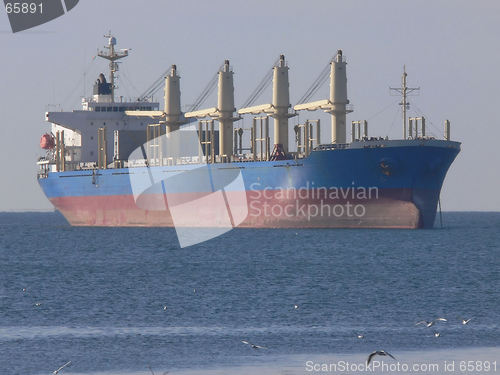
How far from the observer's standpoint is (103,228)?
3684 inches

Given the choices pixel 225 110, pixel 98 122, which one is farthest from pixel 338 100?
pixel 98 122

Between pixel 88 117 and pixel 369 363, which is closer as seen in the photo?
pixel 369 363

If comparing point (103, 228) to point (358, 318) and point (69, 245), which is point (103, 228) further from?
point (358, 318)

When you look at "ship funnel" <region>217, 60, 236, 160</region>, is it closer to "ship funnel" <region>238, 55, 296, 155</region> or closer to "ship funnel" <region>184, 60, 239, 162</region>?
"ship funnel" <region>184, 60, 239, 162</region>

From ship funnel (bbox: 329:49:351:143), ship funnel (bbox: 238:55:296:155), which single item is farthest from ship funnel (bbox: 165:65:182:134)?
ship funnel (bbox: 329:49:351:143)

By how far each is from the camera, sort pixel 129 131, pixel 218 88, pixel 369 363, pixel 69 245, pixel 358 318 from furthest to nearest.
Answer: pixel 129 131 → pixel 218 88 → pixel 69 245 → pixel 358 318 → pixel 369 363

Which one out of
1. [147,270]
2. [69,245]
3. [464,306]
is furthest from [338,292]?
[69,245]

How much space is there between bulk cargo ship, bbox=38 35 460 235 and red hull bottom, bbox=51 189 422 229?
3.3 inches

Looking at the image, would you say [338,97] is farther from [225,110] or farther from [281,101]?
[225,110]

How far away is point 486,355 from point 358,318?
686 cm

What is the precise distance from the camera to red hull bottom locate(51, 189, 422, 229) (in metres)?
64.1

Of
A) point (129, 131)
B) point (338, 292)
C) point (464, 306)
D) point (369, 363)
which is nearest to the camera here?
point (369, 363)

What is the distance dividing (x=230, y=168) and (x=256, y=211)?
3495 millimetres

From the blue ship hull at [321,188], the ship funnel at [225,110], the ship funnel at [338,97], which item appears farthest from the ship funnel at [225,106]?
the ship funnel at [338,97]
